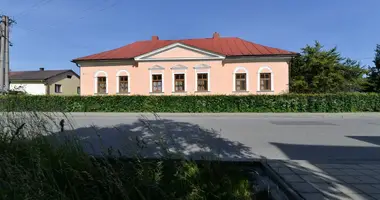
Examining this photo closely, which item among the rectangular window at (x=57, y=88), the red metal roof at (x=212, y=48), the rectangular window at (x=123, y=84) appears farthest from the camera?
the rectangular window at (x=57, y=88)

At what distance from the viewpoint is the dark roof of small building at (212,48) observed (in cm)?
2425

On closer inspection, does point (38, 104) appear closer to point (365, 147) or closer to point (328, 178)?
point (328, 178)

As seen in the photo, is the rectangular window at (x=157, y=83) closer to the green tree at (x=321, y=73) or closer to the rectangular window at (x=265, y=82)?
the rectangular window at (x=265, y=82)

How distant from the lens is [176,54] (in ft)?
79.2

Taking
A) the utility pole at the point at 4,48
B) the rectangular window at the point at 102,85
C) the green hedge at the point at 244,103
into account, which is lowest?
the green hedge at the point at 244,103

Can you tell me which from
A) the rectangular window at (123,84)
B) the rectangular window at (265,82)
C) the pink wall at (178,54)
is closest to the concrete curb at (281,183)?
the pink wall at (178,54)

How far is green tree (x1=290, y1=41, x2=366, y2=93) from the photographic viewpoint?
90.2 feet

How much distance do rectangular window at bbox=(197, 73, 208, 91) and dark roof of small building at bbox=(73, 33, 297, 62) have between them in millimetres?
2514

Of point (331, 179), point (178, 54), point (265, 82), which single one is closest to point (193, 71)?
point (178, 54)

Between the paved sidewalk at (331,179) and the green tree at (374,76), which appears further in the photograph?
the green tree at (374,76)

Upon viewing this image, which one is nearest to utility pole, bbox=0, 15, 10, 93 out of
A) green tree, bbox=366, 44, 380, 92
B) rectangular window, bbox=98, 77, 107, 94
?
rectangular window, bbox=98, 77, 107, 94

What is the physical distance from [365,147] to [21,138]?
7574mm

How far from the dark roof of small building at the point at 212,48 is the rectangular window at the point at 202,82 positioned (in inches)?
99.0

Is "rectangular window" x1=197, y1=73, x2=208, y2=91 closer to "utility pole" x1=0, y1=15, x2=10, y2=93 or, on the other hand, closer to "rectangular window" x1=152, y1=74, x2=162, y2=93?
"rectangular window" x1=152, y1=74, x2=162, y2=93
